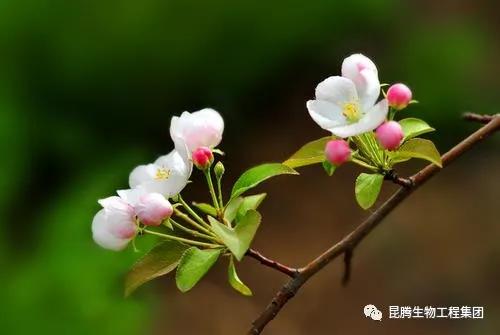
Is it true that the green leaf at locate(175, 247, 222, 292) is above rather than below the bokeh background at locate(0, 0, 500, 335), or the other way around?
above

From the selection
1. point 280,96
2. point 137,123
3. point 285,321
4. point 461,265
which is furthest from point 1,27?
point 461,265

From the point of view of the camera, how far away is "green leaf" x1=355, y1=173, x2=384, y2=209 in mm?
604

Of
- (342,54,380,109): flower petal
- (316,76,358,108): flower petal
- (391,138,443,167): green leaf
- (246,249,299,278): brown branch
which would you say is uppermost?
(342,54,380,109): flower petal

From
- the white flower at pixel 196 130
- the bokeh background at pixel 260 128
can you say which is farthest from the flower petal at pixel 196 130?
the bokeh background at pixel 260 128

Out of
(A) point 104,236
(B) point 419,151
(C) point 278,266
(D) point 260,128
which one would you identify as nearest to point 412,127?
(B) point 419,151

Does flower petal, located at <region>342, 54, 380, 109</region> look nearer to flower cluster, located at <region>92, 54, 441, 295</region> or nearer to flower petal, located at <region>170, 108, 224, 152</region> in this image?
flower cluster, located at <region>92, 54, 441, 295</region>

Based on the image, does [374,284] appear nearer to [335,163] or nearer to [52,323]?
[52,323]

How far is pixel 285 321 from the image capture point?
2209mm

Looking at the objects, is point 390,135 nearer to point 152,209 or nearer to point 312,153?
point 312,153

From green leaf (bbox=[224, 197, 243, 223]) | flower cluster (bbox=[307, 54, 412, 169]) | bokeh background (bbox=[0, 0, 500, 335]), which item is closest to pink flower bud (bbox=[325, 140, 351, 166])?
flower cluster (bbox=[307, 54, 412, 169])

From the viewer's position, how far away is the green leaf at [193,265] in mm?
595

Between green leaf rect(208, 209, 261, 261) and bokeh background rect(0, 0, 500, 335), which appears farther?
bokeh background rect(0, 0, 500, 335)

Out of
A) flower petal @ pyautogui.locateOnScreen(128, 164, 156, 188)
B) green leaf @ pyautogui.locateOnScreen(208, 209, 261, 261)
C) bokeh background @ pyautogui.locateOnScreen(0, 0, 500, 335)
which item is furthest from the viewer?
→ bokeh background @ pyautogui.locateOnScreen(0, 0, 500, 335)

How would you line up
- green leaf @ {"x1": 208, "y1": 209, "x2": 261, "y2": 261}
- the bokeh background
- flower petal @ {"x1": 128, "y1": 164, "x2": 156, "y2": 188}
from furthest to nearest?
1. the bokeh background
2. flower petal @ {"x1": 128, "y1": 164, "x2": 156, "y2": 188}
3. green leaf @ {"x1": 208, "y1": 209, "x2": 261, "y2": 261}
